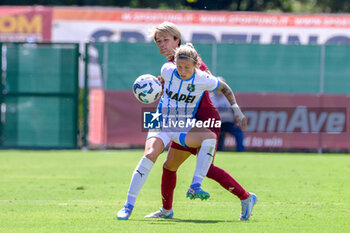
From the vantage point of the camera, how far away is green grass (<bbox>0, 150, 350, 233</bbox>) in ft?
23.8

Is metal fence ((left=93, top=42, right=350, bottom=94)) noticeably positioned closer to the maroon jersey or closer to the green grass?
the green grass

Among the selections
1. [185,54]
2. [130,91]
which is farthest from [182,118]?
[130,91]

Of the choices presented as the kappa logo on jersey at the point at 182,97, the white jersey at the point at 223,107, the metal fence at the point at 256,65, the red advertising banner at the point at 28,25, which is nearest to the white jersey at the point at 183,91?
the kappa logo on jersey at the point at 182,97

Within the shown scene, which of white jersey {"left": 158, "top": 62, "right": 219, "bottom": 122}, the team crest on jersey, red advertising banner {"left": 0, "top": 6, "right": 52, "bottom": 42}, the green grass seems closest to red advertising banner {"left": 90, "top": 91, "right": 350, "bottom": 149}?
the green grass

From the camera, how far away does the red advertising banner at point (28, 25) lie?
26734 millimetres

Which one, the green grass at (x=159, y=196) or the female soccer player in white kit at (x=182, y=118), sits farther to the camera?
the female soccer player in white kit at (x=182, y=118)

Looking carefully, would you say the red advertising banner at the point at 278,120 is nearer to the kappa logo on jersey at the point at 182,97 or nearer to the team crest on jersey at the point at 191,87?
the kappa logo on jersey at the point at 182,97

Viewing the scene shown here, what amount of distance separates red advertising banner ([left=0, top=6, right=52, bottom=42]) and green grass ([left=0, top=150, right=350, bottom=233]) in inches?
424

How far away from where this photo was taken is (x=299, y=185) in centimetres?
1128

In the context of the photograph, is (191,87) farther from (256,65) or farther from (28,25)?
(28,25)

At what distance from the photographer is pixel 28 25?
26.8m

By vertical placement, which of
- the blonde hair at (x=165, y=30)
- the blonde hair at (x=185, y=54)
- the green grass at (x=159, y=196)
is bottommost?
the green grass at (x=159, y=196)

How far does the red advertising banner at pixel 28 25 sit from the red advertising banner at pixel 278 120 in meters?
9.00

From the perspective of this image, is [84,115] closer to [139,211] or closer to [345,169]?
[345,169]
